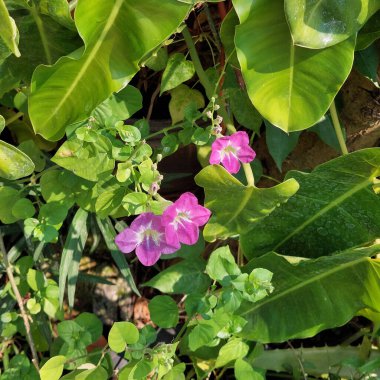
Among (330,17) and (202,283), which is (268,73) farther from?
(202,283)

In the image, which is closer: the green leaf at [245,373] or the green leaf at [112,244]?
the green leaf at [245,373]

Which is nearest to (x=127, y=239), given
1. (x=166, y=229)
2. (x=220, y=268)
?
(x=166, y=229)

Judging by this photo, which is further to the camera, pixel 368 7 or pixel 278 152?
pixel 278 152

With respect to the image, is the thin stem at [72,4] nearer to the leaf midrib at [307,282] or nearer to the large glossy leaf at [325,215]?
the large glossy leaf at [325,215]

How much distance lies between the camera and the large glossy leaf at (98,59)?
2.67 ft

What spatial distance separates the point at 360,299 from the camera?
1.03m

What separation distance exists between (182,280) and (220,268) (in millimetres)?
168

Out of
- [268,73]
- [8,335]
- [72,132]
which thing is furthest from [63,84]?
[8,335]

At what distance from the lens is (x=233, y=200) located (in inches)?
34.9

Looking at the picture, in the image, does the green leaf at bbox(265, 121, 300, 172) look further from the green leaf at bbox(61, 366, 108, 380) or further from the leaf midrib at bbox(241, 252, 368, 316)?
the green leaf at bbox(61, 366, 108, 380)

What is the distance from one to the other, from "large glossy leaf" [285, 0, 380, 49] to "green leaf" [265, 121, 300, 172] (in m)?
0.39

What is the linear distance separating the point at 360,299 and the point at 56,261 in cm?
77

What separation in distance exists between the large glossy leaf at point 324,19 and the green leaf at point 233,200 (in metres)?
0.23

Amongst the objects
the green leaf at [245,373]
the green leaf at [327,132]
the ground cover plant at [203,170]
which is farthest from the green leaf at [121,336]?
the green leaf at [327,132]
